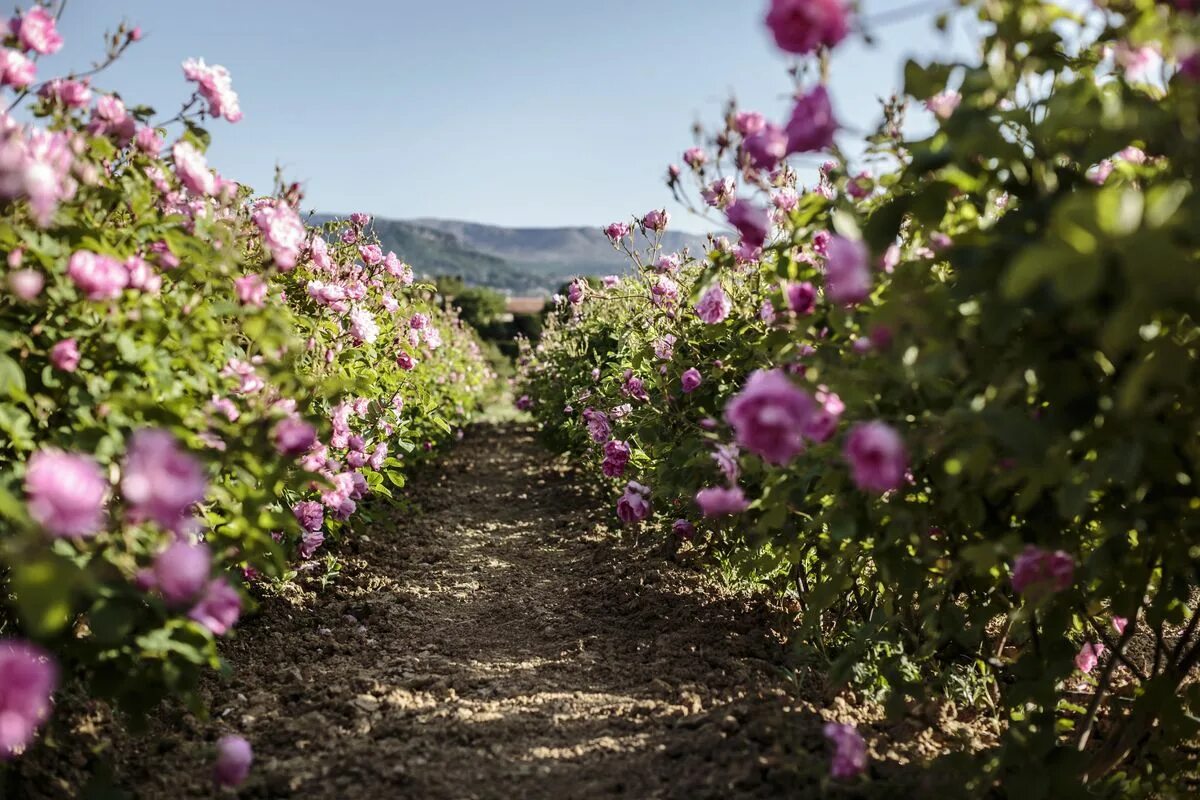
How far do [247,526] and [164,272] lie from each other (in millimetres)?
738

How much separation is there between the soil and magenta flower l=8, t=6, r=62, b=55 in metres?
1.71

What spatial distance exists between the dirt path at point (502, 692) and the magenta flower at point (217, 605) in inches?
21.4

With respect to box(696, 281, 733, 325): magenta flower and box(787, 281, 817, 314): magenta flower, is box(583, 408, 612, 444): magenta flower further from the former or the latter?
box(787, 281, 817, 314): magenta flower

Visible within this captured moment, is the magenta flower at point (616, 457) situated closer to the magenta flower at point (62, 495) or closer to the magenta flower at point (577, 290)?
the magenta flower at point (62, 495)

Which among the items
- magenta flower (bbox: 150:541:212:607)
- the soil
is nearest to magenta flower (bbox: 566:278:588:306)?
the soil

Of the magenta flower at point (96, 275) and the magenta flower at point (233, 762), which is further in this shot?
the magenta flower at point (233, 762)

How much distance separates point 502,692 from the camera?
2.79 meters

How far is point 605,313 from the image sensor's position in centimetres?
629

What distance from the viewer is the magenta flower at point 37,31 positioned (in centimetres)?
197

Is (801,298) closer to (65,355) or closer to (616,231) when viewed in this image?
(65,355)

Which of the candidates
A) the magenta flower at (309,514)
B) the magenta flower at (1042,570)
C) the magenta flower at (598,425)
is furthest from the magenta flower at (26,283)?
the magenta flower at (598,425)

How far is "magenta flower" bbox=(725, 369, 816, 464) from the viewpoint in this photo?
1425 millimetres

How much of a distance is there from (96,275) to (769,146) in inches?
58.6

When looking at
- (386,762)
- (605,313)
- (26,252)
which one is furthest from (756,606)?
(605,313)
